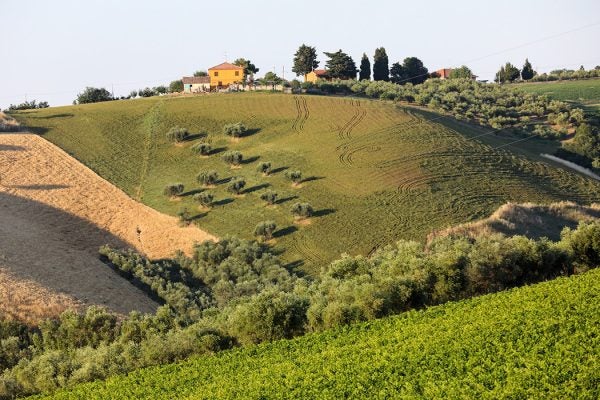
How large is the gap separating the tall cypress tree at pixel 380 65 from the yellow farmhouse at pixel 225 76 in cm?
3782

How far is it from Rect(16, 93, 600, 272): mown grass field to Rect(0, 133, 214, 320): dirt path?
2.74 metres

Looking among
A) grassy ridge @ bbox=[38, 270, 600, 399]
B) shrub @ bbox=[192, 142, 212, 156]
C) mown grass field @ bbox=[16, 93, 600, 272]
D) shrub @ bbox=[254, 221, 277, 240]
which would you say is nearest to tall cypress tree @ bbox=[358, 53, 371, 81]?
mown grass field @ bbox=[16, 93, 600, 272]

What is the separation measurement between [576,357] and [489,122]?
8729 centimetres

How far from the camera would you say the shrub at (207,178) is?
7838 centimetres

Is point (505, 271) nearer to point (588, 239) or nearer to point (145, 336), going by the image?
point (588, 239)

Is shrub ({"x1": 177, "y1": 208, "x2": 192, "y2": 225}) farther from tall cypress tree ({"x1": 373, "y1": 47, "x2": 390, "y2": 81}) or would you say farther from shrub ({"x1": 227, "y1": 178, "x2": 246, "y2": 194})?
tall cypress tree ({"x1": 373, "y1": 47, "x2": 390, "y2": 81})

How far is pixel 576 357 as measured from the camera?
82.1ft

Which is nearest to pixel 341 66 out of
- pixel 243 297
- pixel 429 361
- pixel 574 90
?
pixel 574 90

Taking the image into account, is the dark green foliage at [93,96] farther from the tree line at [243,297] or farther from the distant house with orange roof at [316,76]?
the tree line at [243,297]

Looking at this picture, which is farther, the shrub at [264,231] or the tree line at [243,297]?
the shrub at [264,231]

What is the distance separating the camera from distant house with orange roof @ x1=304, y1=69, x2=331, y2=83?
154 metres

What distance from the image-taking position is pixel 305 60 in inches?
5719

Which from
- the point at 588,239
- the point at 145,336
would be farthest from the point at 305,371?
the point at 588,239

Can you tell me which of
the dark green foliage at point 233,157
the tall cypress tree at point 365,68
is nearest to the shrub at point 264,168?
the dark green foliage at point 233,157
